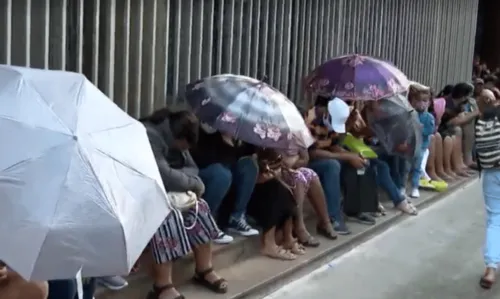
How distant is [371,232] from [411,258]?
0.62 meters

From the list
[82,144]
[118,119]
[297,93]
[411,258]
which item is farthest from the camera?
[297,93]

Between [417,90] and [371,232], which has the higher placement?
[417,90]

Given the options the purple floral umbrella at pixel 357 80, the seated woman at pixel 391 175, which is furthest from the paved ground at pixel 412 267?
the purple floral umbrella at pixel 357 80

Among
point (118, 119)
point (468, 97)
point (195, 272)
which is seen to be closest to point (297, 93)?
point (468, 97)

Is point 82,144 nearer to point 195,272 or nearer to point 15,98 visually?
point 15,98

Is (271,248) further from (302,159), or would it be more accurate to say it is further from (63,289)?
(63,289)

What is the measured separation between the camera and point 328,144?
7305 millimetres

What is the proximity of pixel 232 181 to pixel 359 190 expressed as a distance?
6.42ft

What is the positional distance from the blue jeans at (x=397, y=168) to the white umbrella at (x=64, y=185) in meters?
5.29

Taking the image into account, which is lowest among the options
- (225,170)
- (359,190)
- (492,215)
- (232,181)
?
(359,190)

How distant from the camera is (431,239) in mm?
7879

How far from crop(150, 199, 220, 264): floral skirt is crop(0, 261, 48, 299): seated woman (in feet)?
5.16

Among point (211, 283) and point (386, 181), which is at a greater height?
point (386, 181)

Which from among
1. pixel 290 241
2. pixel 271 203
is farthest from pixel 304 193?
pixel 271 203
